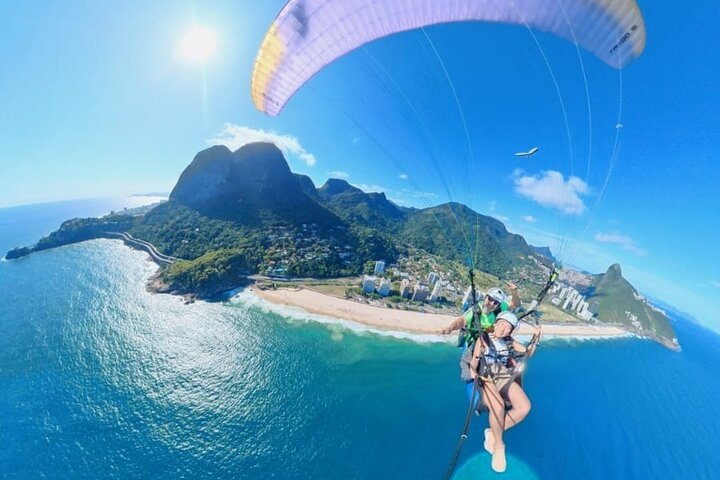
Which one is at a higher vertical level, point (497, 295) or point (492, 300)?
point (497, 295)

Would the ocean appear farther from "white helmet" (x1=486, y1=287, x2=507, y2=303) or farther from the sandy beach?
"white helmet" (x1=486, y1=287, x2=507, y2=303)

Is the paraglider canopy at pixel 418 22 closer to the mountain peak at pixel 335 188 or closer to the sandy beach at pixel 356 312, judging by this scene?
the sandy beach at pixel 356 312

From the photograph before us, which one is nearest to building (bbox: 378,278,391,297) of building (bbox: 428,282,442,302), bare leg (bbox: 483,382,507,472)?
building (bbox: 428,282,442,302)

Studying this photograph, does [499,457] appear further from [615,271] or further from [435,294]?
[615,271]

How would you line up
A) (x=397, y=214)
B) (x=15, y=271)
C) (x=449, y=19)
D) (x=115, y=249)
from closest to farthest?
(x=449, y=19)
(x=15, y=271)
(x=115, y=249)
(x=397, y=214)

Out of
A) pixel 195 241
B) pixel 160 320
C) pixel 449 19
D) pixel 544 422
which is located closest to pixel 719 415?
pixel 544 422

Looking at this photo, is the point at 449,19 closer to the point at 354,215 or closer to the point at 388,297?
the point at 388,297

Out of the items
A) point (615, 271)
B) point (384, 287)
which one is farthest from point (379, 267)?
point (615, 271)
